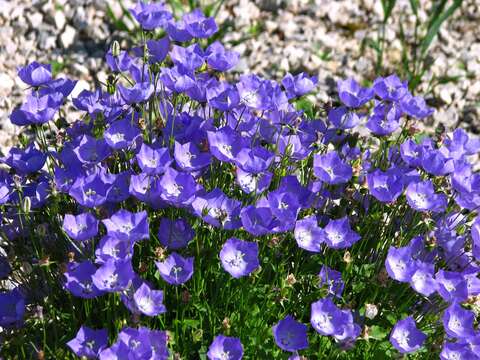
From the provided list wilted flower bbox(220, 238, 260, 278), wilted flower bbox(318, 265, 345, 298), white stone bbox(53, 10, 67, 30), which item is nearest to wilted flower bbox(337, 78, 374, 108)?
wilted flower bbox(318, 265, 345, 298)

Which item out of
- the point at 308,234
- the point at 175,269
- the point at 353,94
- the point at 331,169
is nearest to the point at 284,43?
the point at 353,94

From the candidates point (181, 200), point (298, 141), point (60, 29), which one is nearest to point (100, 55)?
point (60, 29)

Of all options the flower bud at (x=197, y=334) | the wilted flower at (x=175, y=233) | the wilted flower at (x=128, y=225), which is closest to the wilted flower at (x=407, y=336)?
the flower bud at (x=197, y=334)

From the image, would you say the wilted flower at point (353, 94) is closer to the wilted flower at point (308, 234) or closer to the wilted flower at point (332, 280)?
the wilted flower at point (308, 234)

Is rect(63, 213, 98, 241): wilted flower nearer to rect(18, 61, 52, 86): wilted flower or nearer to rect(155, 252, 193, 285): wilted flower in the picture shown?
rect(155, 252, 193, 285): wilted flower

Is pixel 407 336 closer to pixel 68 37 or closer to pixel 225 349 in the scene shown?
pixel 225 349

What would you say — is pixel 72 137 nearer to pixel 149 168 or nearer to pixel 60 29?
pixel 149 168
